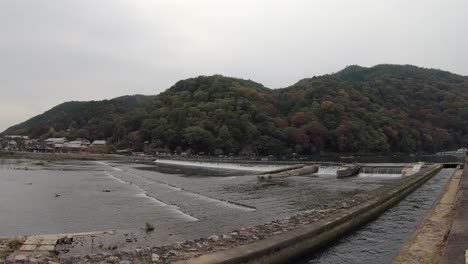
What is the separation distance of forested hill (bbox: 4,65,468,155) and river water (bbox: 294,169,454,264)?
7584 centimetres

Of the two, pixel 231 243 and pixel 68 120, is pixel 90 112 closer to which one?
pixel 68 120

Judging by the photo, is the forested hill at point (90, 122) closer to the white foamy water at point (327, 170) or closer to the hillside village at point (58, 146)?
the hillside village at point (58, 146)

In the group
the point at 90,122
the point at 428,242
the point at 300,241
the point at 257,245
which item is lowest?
the point at 300,241

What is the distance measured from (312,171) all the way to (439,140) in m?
79.0

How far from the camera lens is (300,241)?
9.84m

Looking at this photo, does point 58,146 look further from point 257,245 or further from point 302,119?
point 257,245

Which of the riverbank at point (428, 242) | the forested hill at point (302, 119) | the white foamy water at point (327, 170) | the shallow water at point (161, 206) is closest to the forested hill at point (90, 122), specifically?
the forested hill at point (302, 119)

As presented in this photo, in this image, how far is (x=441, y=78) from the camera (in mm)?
140750

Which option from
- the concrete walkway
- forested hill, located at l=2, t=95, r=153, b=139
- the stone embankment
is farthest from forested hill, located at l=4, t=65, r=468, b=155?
the concrete walkway

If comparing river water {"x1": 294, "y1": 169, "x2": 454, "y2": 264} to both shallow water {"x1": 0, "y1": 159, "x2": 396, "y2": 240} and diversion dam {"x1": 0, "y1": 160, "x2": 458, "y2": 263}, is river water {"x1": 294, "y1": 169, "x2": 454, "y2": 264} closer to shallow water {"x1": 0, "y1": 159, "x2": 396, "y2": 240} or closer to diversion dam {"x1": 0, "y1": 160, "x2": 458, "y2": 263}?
diversion dam {"x1": 0, "y1": 160, "x2": 458, "y2": 263}

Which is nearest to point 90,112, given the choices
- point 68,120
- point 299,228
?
point 68,120

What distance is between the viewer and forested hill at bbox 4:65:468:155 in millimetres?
93125

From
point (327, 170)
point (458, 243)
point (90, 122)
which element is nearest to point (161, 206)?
point (458, 243)

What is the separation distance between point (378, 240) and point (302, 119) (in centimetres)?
9142
